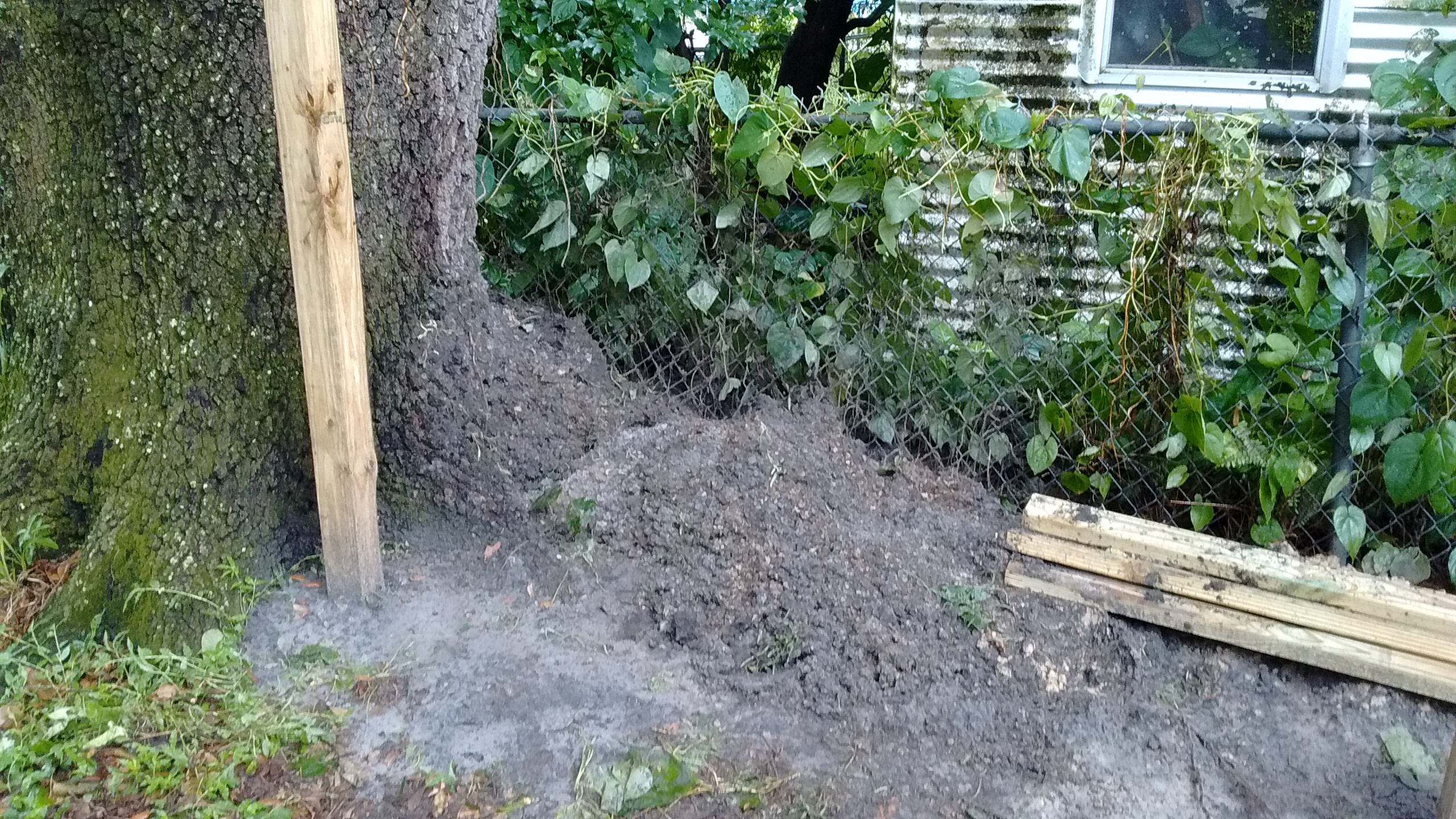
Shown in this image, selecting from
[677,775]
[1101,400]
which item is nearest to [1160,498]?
[1101,400]

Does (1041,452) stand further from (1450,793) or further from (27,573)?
(27,573)

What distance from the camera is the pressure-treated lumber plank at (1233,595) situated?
7.78ft

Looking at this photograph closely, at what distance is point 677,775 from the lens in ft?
6.58

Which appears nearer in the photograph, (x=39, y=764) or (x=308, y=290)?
(x=39, y=764)

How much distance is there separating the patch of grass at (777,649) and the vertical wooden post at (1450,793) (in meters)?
1.28

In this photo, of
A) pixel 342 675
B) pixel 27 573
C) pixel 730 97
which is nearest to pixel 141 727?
pixel 342 675

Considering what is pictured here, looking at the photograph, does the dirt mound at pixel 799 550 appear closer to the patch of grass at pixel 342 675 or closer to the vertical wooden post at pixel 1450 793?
the patch of grass at pixel 342 675

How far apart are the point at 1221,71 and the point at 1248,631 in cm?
236

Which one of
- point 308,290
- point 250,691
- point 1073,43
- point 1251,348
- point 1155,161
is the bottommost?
point 250,691

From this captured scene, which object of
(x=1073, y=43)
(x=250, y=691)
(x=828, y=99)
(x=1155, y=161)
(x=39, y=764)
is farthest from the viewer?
(x=1073, y=43)

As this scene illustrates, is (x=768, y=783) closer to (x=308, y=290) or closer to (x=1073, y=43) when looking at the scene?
(x=308, y=290)

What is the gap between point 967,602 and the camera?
99.7 inches

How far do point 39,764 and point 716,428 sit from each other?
185 cm

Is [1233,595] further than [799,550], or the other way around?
[799,550]
